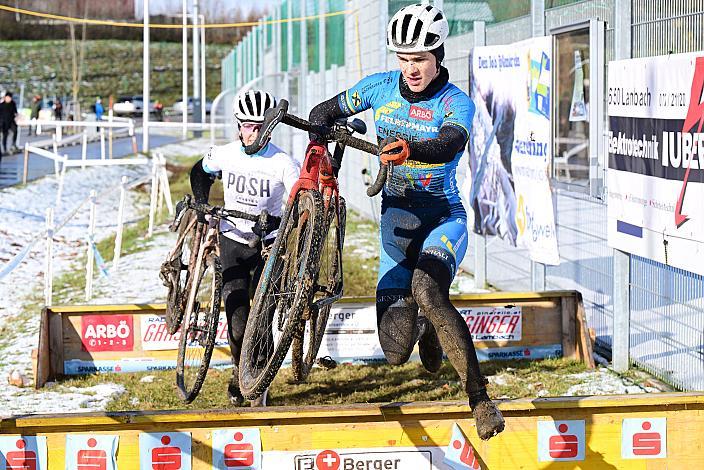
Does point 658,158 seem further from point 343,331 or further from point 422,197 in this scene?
point 343,331

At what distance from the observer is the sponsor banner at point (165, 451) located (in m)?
Result: 5.80

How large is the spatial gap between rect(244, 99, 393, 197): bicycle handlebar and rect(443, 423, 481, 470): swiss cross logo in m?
1.19

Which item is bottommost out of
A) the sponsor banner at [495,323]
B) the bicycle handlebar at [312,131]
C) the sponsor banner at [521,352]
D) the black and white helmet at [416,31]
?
the sponsor banner at [521,352]

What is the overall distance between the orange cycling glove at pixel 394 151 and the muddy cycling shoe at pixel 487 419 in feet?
3.88

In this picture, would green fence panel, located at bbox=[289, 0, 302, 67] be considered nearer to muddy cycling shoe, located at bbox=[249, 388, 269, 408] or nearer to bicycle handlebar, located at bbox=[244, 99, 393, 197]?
muddy cycling shoe, located at bbox=[249, 388, 269, 408]

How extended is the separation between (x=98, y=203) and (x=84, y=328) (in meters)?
16.3

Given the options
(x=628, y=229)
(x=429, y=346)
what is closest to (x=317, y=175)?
(x=429, y=346)

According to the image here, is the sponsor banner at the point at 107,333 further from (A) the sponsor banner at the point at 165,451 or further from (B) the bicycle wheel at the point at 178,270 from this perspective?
(A) the sponsor banner at the point at 165,451

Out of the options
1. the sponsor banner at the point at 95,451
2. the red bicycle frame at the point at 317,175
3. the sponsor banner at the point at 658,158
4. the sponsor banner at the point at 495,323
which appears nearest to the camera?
the sponsor banner at the point at 95,451

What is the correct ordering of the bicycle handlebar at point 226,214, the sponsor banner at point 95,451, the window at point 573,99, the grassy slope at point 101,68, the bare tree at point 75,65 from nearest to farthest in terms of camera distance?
the sponsor banner at point 95,451
the bicycle handlebar at point 226,214
the window at point 573,99
the bare tree at point 75,65
the grassy slope at point 101,68

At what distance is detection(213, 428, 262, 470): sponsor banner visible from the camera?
5828 millimetres

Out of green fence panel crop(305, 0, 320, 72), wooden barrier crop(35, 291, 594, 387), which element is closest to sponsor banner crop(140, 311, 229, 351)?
wooden barrier crop(35, 291, 594, 387)

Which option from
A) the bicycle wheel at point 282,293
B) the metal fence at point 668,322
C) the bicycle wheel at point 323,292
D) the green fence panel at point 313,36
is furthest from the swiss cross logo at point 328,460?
the green fence panel at point 313,36

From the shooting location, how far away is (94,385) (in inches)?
377
